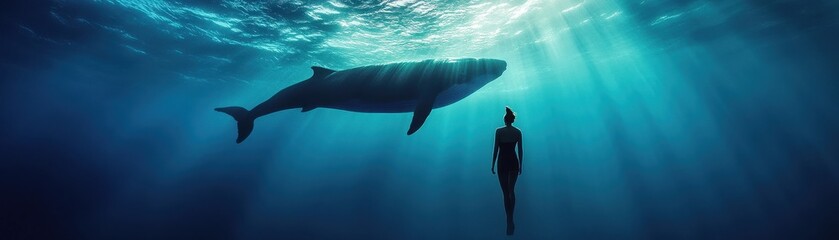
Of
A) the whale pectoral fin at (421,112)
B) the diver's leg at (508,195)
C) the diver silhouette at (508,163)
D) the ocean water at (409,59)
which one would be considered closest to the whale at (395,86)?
the whale pectoral fin at (421,112)

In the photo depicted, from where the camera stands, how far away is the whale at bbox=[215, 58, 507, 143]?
5.43 metres

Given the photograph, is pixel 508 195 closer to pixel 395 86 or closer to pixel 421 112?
pixel 421 112

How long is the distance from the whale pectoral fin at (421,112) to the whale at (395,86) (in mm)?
13

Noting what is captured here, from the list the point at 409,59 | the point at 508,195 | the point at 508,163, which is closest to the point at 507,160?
the point at 508,163

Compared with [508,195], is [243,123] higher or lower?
higher

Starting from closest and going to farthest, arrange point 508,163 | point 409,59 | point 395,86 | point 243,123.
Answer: point 508,163 → point 395,86 → point 243,123 → point 409,59

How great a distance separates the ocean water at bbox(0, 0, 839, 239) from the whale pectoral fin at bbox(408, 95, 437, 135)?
8824 millimetres

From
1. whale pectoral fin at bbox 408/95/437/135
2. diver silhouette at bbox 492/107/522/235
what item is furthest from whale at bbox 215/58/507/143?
diver silhouette at bbox 492/107/522/235

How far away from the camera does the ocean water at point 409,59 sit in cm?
1555

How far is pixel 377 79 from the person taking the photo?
222 inches

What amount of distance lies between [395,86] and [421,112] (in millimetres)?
822

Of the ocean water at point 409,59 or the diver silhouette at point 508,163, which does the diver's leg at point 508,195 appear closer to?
the diver silhouette at point 508,163

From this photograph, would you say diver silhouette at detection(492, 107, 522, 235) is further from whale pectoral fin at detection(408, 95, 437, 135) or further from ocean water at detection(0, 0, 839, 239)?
ocean water at detection(0, 0, 839, 239)

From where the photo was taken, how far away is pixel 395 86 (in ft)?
17.9
